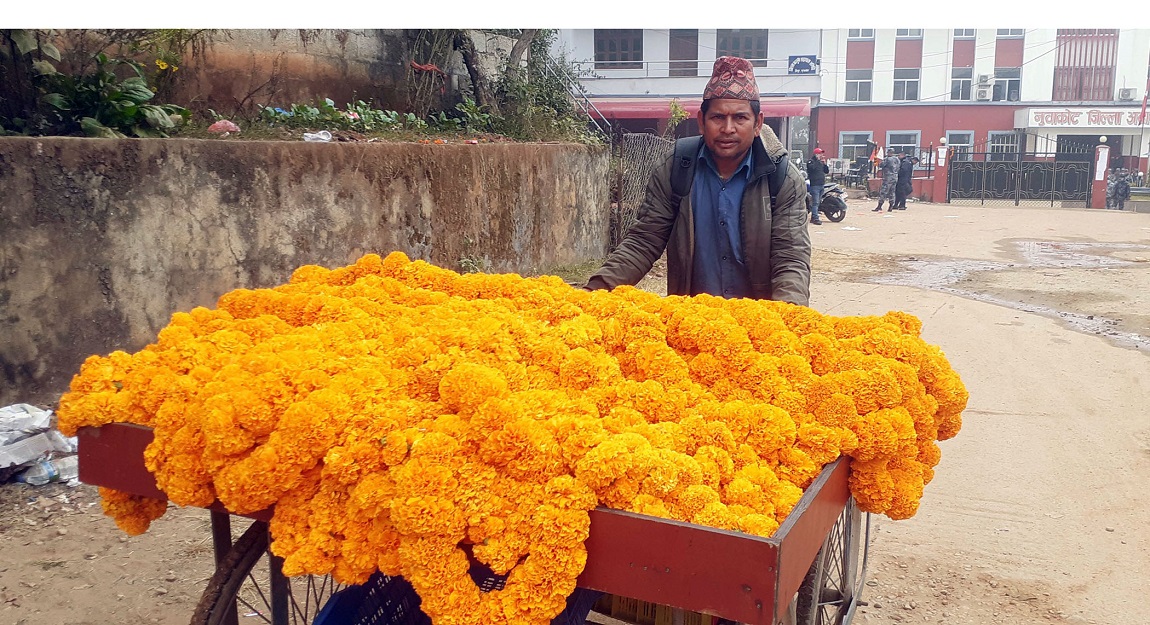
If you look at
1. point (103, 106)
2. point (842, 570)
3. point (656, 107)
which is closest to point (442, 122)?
point (103, 106)

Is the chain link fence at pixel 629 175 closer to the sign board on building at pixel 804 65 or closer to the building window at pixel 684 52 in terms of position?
the building window at pixel 684 52

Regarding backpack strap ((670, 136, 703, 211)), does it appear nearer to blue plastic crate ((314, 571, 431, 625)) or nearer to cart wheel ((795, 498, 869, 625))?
cart wheel ((795, 498, 869, 625))

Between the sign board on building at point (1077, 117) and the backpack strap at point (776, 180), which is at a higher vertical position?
the sign board on building at point (1077, 117)

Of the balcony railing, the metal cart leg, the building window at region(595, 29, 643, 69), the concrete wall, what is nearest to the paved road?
the metal cart leg

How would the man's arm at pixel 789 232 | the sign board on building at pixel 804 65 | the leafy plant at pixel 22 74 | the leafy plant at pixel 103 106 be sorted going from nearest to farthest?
the man's arm at pixel 789 232
the leafy plant at pixel 22 74
the leafy plant at pixel 103 106
the sign board on building at pixel 804 65

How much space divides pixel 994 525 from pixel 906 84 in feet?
127

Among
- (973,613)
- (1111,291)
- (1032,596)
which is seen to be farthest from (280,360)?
Answer: (1111,291)

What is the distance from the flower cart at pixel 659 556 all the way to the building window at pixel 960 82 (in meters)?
41.6

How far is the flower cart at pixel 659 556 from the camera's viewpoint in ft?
4.52

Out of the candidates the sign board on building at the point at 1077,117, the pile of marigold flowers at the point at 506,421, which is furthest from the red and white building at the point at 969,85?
the pile of marigold flowers at the point at 506,421

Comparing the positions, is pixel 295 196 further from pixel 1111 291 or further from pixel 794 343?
pixel 1111 291

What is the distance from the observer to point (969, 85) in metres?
38.5

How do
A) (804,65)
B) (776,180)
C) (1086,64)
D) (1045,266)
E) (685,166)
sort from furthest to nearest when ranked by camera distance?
(1086,64) → (804,65) → (1045,266) → (685,166) → (776,180)

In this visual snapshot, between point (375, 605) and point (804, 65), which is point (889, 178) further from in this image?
point (375, 605)
